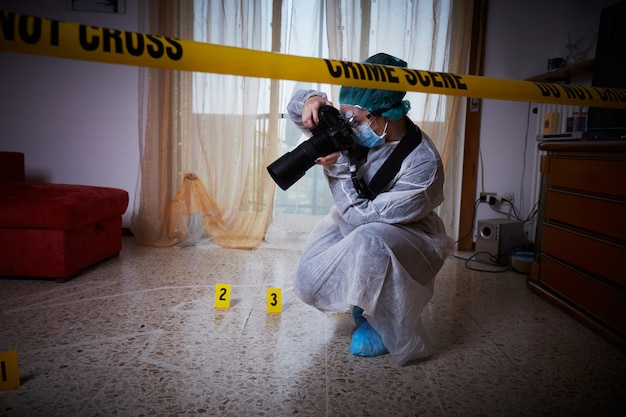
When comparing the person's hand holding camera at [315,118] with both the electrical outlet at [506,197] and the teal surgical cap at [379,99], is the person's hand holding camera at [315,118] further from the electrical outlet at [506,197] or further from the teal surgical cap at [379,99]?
the electrical outlet at [506,197]

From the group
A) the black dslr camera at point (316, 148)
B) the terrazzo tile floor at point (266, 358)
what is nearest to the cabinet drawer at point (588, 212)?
the terrazzo tile floor at point (266, 358)

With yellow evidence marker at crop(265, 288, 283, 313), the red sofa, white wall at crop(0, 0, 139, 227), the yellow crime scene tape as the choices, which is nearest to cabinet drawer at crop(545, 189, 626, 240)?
the yellow crime scene tape

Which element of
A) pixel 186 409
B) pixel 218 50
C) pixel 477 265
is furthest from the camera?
pixel 477 265

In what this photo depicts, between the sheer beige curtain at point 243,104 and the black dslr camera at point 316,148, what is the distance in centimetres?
144

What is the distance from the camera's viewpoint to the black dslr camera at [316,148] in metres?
1.01

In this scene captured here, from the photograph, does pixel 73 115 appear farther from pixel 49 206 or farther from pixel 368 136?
pixel 368 136

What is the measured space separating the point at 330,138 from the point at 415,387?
69cm

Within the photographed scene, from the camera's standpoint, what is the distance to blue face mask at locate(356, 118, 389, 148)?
Answer: 3.71 ft

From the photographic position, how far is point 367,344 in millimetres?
1186

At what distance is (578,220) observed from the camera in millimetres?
1467

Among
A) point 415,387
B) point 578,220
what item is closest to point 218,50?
point 415,387

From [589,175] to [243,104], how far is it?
6.10 ft

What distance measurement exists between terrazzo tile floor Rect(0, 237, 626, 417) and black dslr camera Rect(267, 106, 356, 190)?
0.53 metres

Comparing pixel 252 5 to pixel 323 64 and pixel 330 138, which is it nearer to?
pixel 330 138
